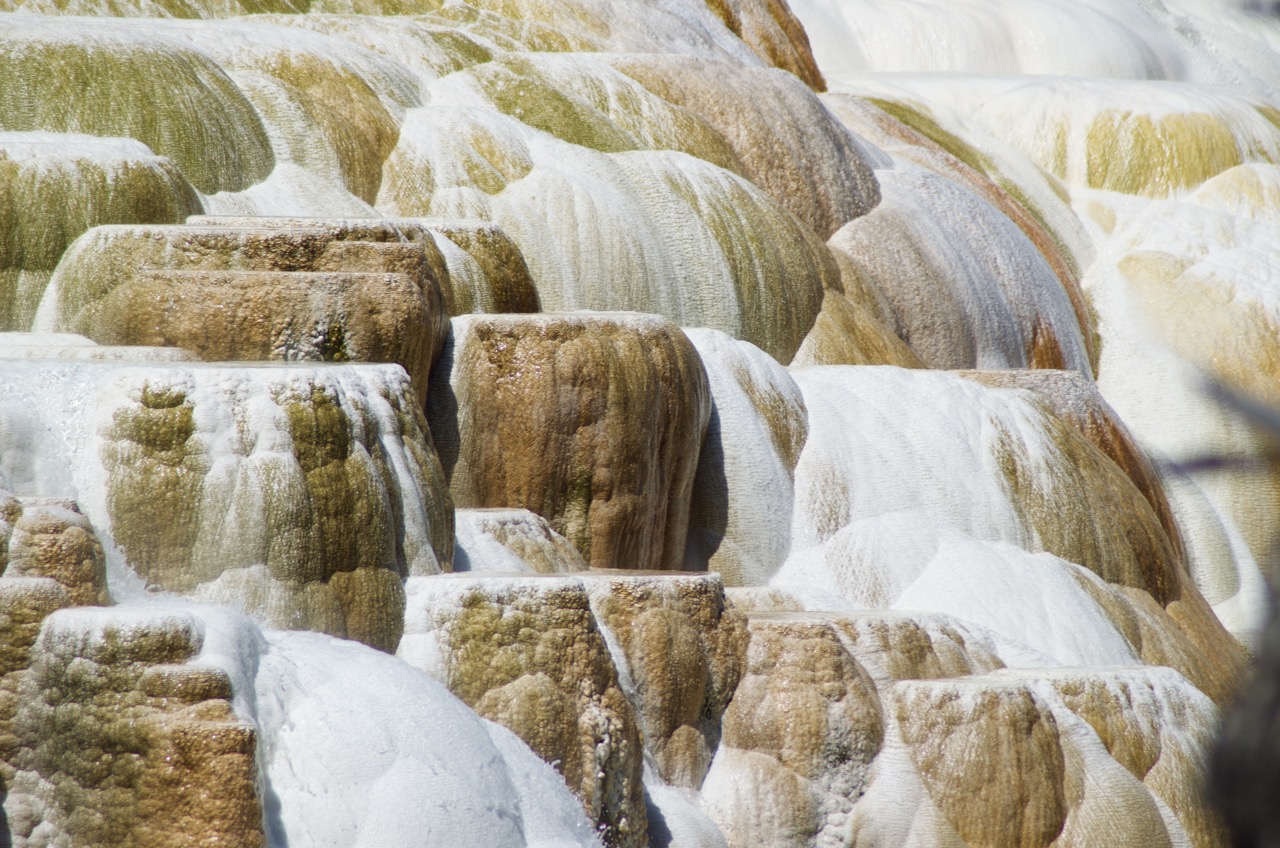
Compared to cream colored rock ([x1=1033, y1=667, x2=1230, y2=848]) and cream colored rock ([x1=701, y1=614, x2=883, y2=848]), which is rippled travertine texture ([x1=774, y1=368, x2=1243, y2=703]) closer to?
cream colored rock ([x1=1033, y1=667, x2=1230, y2=848])

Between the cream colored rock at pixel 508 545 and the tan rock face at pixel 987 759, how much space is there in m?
1.41

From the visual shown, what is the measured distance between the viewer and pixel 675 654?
532 cm

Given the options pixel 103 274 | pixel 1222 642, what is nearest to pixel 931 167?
pixel 1222 642

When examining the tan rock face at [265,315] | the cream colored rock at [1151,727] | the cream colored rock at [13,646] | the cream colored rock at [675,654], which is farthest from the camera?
the tan rock face at [265,315]

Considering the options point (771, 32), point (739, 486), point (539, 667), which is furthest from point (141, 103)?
point (771, 32)

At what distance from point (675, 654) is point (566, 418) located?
69.2 inches

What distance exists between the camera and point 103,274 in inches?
251

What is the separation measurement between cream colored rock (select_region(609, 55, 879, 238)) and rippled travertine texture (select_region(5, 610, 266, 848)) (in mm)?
8098

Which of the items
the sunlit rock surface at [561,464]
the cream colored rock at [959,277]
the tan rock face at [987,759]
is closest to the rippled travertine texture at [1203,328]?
the sunlit rock surface at [561,464]

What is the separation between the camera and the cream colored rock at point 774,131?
11.4 meters

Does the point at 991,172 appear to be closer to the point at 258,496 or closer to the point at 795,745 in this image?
the point at 795,745

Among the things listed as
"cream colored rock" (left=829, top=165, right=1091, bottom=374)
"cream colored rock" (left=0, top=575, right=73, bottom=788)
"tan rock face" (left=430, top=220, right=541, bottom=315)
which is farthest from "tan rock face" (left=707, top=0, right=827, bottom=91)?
"cream colored rock" (left=0, top=575, right=73, bottom=788)

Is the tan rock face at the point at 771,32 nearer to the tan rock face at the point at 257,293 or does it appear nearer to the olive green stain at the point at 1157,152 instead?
the olive green stain at the point at 1157,152

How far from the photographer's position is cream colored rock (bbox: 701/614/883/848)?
214 inches
